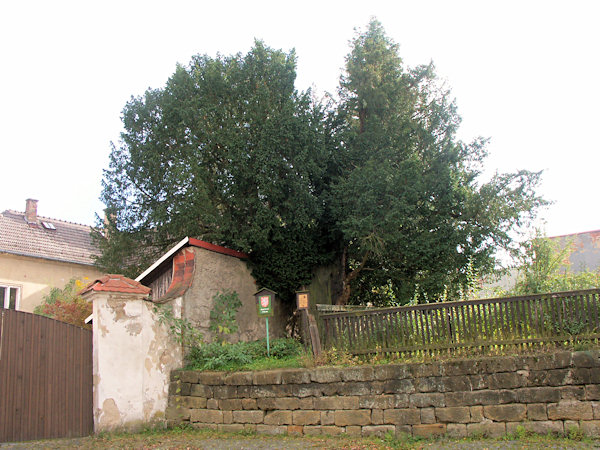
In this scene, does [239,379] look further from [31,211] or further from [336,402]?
[31,211]

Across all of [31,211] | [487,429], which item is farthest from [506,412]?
[31,211]

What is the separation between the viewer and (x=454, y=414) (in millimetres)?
6441

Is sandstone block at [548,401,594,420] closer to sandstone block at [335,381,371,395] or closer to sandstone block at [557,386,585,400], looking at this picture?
sandstone block at [557,386,585,400]

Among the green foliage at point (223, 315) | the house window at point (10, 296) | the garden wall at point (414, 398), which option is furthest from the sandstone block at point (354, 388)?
the house window at point (10, 296)

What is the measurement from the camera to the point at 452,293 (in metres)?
11.1

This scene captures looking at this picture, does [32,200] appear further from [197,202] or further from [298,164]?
[298,164]

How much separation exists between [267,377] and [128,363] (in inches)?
86.5

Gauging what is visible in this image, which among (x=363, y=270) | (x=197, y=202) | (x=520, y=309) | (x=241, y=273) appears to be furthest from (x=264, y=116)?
(x=520, y=309)

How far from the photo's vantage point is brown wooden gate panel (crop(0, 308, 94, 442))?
22.3ft

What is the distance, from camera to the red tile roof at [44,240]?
17078 millimetres

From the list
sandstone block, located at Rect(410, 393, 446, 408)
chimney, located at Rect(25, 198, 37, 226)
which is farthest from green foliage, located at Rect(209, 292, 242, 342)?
chimney, located at Rect(25, 198, 37, 226)

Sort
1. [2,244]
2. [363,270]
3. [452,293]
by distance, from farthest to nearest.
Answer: [2,244]
[363,270]
[452,293]

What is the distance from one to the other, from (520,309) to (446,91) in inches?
289

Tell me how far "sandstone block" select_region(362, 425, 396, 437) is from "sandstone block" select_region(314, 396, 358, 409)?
0.32 m
